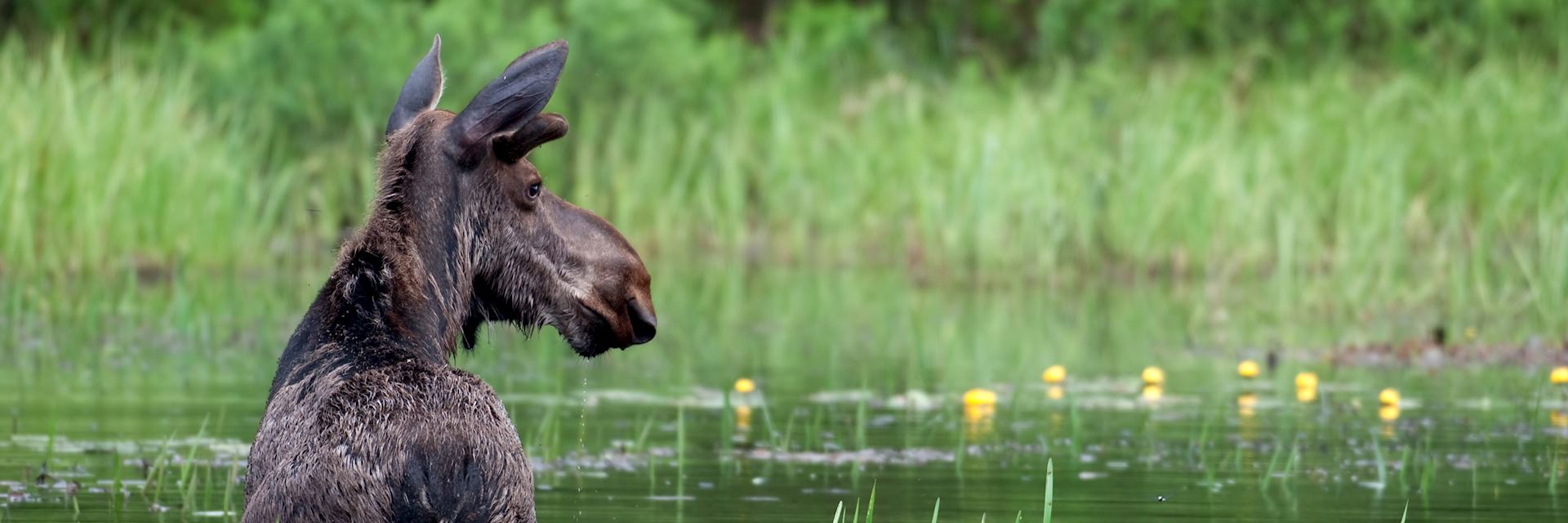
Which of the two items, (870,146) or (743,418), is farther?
(870,146)

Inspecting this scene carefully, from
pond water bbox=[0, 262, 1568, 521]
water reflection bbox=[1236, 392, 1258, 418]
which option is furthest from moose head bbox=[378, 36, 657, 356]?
water reflection bbox=[1236, 392, 1258, 418]

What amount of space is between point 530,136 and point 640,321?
1.86 ft

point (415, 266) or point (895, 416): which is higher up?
point (415, 266)

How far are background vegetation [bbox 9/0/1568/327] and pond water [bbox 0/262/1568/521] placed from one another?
34.9 inches

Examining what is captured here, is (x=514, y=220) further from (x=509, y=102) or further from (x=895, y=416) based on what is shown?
(x=895, y=416)

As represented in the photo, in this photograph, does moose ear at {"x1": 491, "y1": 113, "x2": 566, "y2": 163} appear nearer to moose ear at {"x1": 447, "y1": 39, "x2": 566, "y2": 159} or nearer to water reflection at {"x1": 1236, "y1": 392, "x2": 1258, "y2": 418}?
moose ear at {"x1": 447, "y1": 39, "x2": 566, "y2": 159}

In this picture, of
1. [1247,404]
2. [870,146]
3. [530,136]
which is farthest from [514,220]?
[870,146]

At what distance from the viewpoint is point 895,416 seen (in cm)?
995

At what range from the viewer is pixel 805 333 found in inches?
546

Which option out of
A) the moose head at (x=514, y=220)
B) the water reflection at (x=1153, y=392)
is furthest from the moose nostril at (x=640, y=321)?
the water reflection at (x=1153, y=392)

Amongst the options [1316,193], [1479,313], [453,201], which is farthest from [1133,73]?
[453,201]

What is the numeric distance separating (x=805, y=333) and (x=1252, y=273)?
4.83m

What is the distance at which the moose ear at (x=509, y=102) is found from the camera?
5012 mm

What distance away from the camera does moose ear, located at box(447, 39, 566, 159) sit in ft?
16.4
